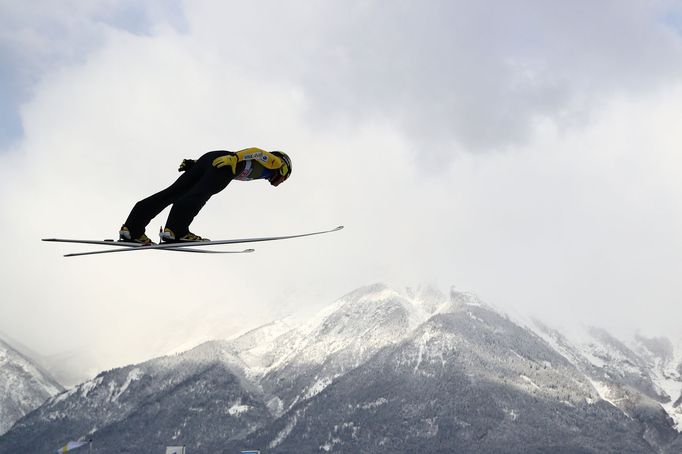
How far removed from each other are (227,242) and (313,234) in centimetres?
221

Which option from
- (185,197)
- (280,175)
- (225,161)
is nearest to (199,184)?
(185,197)

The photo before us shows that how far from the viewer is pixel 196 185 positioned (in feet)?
44.9

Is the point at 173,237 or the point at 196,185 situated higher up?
the point at 196,185

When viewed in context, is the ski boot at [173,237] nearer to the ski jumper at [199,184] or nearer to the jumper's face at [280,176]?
the ski jumper at [199,184]

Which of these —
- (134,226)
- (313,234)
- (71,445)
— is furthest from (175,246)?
(71,445)

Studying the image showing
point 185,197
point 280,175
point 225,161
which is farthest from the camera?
point 280,175

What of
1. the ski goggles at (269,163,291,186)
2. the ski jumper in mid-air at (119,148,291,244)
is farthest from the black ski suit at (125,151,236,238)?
the ski goggles at (269,163,291,186)

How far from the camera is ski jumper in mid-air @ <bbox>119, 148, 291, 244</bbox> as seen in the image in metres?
13.6

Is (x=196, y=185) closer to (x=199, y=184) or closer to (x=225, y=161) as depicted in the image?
(x=199, y=184)

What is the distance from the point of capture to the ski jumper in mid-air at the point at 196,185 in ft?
44.5

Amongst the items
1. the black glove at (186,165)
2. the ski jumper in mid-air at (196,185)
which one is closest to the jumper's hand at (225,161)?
the ski jumper in mid-air at (196,185)

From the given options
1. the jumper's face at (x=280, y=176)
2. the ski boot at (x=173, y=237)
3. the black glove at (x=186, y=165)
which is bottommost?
the ski boot at (x=173, y=237)

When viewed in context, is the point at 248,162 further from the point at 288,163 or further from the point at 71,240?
the point at 71,240

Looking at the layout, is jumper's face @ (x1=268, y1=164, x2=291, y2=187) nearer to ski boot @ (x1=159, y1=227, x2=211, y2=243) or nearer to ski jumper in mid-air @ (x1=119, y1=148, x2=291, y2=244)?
ski jumper in mid-air @ (x1=119, y1=148, x2=291, y2=244)
